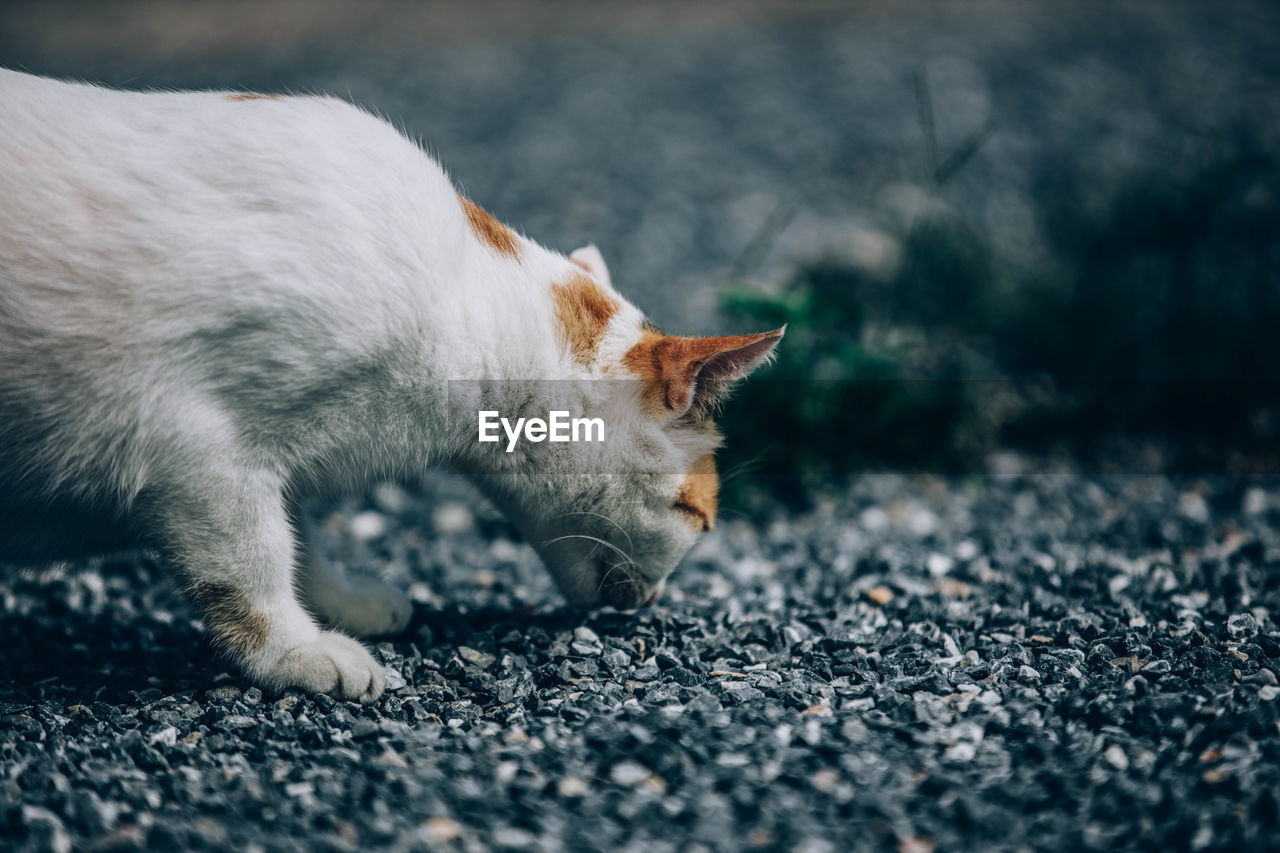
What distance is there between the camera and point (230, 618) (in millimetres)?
2309

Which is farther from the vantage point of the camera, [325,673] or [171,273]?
[325,673]

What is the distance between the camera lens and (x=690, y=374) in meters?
2.46

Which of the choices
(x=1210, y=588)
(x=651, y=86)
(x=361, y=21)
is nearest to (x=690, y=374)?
(x=1210, y=588)

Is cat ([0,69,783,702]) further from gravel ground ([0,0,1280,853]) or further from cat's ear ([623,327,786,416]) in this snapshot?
gravel ground ([0,0,1280,853])

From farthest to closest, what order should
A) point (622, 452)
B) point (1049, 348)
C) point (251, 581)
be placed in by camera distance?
point (1049, 348) → point (622, 452) → point (251, 581)

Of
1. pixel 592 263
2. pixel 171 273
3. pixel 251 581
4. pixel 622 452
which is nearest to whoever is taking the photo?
pixel 171 273

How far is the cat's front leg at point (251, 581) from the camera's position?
2195 mm

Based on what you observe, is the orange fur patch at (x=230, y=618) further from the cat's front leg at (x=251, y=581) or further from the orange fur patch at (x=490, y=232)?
the orange fur patch at (x=490, y=232)

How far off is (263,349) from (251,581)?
1.86ft

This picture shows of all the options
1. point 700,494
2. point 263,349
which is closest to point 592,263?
point 700,494

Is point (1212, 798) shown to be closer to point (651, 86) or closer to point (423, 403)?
point (423, 403)

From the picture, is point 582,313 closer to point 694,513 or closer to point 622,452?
point 622,452

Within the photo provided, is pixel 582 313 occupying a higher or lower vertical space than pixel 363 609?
higher
